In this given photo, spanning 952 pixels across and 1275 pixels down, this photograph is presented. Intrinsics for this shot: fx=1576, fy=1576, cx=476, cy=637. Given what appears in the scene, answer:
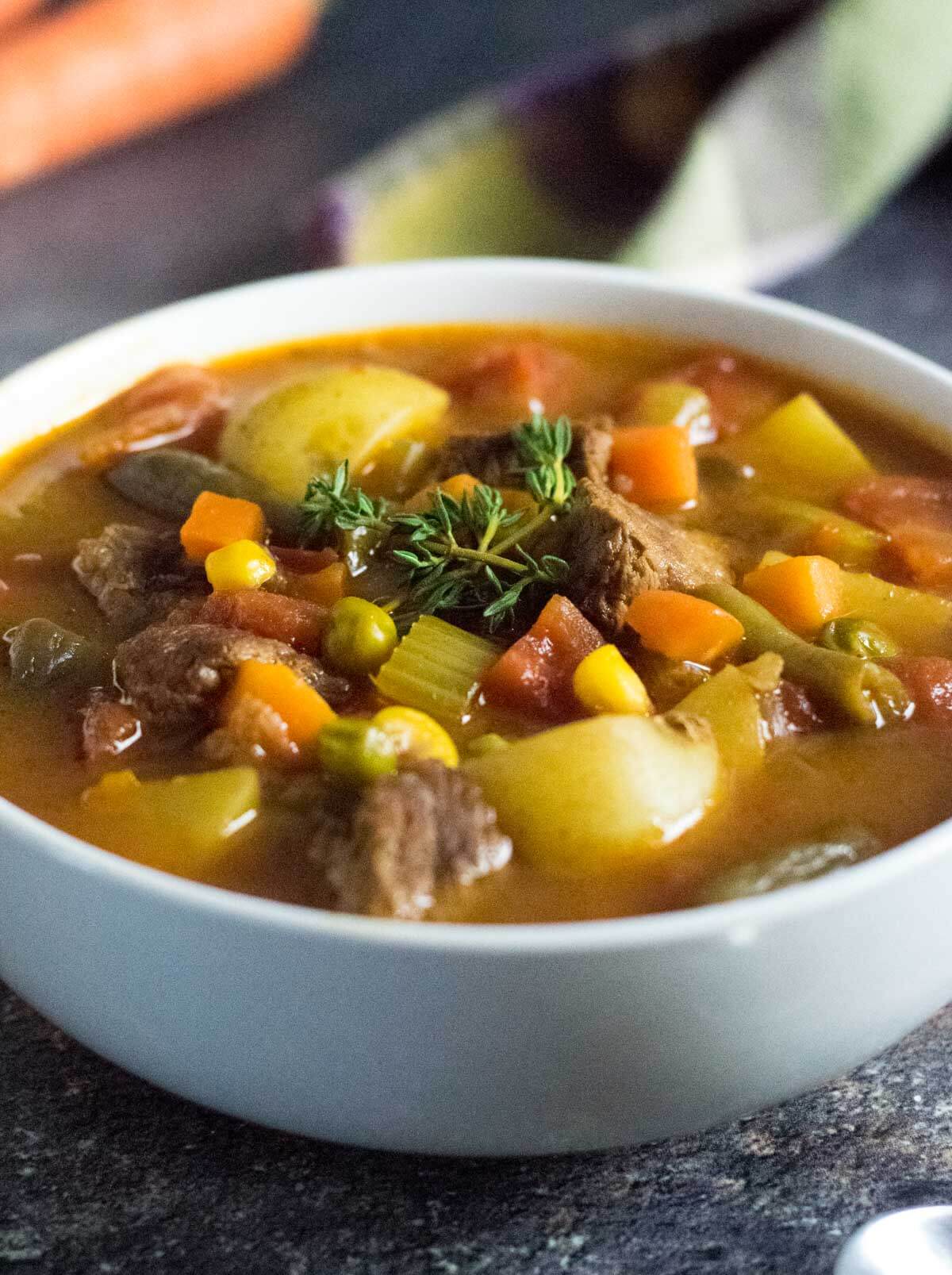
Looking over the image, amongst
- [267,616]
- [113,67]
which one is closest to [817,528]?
[267,616]

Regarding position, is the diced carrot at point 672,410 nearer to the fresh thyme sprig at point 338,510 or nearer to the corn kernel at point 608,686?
the fresh thyme sprig at point 338,510

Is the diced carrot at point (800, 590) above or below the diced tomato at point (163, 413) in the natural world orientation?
below

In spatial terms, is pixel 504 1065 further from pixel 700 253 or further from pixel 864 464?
pixel 700 253

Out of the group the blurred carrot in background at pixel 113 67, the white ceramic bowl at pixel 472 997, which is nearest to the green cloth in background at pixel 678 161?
the blurred carrot in background at pixel 113 67

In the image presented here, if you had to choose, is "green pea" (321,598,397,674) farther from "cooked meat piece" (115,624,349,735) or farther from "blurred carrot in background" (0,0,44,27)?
"blurred carrot in background" (0,0,44,27)

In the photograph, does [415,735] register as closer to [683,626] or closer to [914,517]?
[683,626]

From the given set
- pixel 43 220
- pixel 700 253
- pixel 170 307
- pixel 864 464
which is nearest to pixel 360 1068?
pixel 864 464

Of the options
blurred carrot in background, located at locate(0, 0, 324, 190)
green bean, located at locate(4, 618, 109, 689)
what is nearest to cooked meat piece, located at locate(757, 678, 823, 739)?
green bean, located at locate(4, 618, 109, 689)
